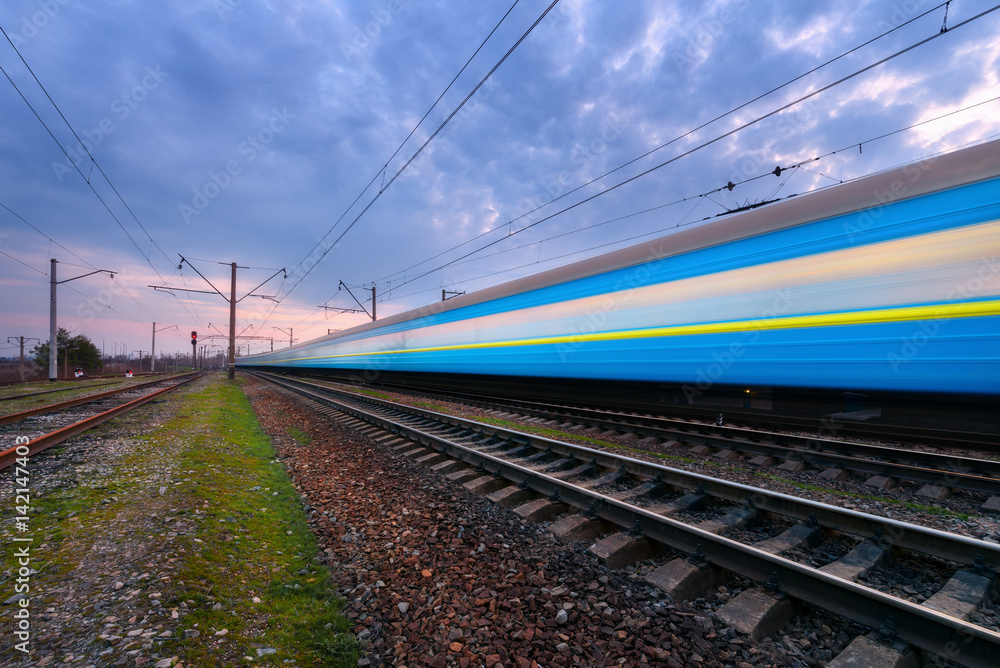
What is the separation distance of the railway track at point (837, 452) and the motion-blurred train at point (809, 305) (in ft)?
1.95

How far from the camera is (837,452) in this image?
5.91 metres

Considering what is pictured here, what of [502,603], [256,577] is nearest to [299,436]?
[256,577]

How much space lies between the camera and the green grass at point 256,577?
242cm

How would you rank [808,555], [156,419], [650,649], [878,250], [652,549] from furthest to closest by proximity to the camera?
1. [156,419]
2. [878,250]
3. [652,549]
4. [808,555]
5. [650,649]

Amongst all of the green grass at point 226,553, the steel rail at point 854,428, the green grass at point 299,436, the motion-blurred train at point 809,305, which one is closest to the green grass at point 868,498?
the motion-blurred train at point 809,305

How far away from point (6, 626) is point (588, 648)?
321 centimetres

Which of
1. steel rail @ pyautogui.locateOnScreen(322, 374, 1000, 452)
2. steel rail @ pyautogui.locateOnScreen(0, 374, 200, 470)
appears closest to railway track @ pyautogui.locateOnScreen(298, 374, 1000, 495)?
steel rail @ pyautogui.locateOnScreen(322, 374, 1000, 452)

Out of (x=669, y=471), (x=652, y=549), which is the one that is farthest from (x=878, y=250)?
(x=652, y=549)

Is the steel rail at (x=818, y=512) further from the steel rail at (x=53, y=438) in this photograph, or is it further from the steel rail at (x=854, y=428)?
the steel rail at (x=53, y=438)

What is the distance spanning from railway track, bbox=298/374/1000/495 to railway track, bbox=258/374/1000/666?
2.15 m

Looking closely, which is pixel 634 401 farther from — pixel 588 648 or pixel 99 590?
pixel 99 590

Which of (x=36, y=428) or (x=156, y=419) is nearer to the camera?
(x=36, y=428)

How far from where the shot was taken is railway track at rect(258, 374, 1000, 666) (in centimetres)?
224

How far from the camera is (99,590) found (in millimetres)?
2736
